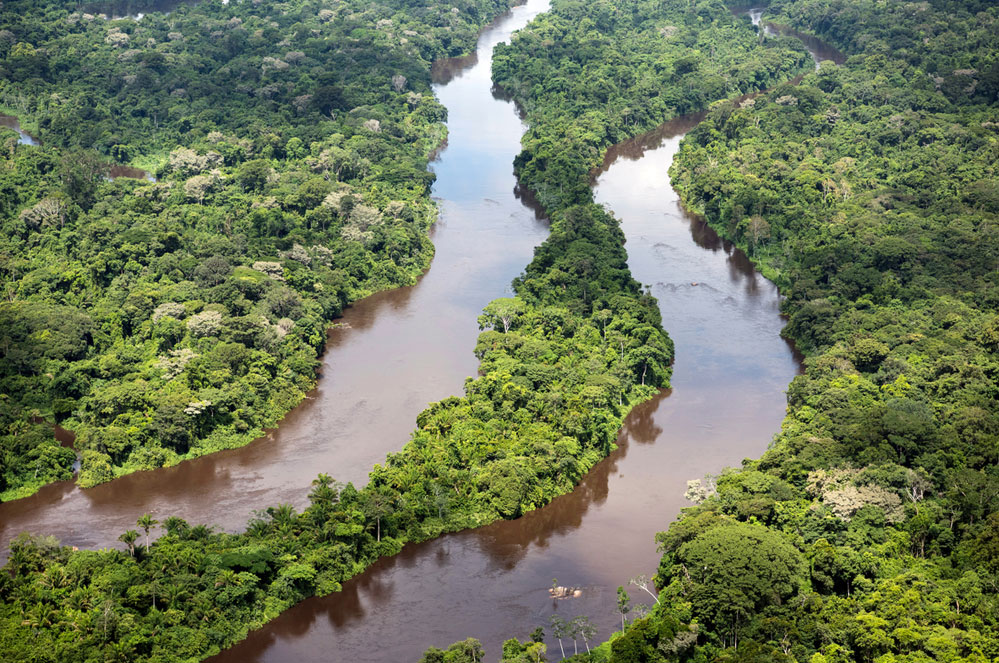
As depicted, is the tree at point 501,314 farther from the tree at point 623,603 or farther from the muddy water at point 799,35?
the muddy water at point 799,35

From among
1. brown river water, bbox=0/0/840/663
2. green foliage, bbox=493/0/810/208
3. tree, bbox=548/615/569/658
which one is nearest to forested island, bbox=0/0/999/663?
green foliage, bbox=493/0/810/208

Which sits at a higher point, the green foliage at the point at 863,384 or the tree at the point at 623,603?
the green foliage at the point at 863,384

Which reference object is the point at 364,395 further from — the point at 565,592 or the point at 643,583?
the point at 643,583

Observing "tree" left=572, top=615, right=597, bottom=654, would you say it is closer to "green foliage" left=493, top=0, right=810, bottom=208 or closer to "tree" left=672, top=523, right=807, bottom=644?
"tree" left=672, top=523, right=807, bottom=644

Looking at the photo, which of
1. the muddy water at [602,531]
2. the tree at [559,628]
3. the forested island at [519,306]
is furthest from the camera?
the muddy water at [602,531]

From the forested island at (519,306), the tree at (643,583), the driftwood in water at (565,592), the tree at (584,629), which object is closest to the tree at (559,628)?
the tree at (584,629)

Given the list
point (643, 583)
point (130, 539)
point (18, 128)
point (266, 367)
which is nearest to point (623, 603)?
point (643, 583)
